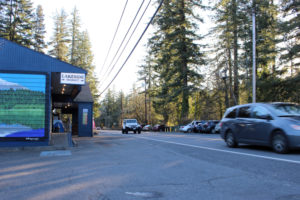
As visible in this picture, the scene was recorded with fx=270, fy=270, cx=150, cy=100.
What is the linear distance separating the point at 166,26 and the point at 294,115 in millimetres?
32277

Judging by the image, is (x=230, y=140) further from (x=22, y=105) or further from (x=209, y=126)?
(x=209, y=126)

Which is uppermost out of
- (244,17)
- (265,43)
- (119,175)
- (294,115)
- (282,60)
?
(244,17)

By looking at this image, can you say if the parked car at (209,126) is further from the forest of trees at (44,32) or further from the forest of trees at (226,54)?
the forest of trees at (44,32)

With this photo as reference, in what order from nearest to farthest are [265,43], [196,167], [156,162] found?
[196,167], [156,162], [265,43]

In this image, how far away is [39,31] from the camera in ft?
161

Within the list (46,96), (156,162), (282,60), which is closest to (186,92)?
(282,60)

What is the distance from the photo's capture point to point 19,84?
12734 millimetres

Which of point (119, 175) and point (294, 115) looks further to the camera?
point (294, 115)

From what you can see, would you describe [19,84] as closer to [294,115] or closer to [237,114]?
[237,114]

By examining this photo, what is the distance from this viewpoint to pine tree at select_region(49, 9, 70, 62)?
161 ft

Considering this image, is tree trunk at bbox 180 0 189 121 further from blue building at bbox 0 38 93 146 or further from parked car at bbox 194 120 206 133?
blue building at bbox 0 38 93 146

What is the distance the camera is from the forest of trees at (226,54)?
25837 millimetres

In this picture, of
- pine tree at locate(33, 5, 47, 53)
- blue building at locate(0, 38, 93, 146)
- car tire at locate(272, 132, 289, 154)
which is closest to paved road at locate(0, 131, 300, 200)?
car tire at locate(272, 132, 289, 154)

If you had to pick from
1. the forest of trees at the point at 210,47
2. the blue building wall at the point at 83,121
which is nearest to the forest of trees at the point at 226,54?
the forest of trees at the point at 210,47
